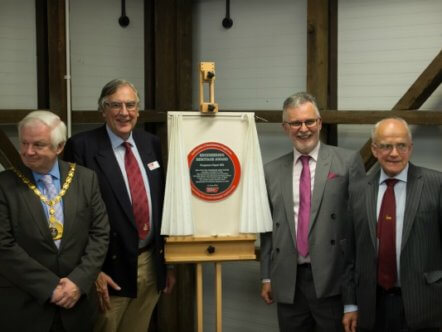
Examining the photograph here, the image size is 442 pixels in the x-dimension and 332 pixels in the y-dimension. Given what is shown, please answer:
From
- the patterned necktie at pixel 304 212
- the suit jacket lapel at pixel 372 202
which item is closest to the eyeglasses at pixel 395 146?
the suit jacket lapel at pixel 372 202

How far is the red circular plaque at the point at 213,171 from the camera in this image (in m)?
2.79

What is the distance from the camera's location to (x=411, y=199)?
231cm

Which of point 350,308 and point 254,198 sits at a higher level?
point 254,198

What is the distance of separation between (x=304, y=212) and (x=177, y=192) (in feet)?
1.93

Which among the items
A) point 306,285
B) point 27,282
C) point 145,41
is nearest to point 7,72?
point 145,41

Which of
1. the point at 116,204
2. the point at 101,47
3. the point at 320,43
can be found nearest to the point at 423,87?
the point at 320,43

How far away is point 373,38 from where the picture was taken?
3.73 meters

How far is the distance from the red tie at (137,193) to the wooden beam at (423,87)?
1672 millimetres

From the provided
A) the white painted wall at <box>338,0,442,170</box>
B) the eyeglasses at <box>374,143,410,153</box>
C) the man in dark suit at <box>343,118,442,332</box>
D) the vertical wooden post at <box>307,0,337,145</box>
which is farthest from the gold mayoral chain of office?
the white painted wall at <box>338,0,442,170</box>

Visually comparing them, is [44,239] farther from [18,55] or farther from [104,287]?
[18,55]

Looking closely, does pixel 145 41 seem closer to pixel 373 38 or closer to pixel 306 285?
pixel 373 38

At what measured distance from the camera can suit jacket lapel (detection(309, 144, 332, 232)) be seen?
2611 millimetres

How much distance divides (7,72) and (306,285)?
212cm

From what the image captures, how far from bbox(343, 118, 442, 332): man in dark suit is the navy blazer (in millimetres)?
952
